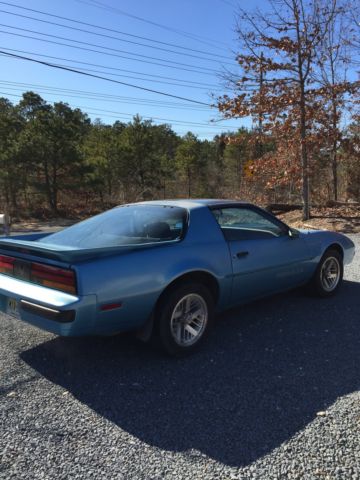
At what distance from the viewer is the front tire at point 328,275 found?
5023 mm

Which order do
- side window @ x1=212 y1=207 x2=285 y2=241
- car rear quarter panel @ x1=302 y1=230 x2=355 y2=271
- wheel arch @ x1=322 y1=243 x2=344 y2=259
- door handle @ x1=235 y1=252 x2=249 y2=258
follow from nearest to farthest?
door handle @ x1=235 y1=252 x2=249 y2=258, side window @ x1=212 y1=207 x2=285 y2=241, car rear quarter panel @ x1=302 y1=230 x2=355 y2=271, wheel arch @ x1=322 y1=243 x2=344 y2=259

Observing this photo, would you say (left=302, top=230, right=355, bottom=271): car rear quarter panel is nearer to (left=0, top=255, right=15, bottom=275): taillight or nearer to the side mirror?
the side mirror

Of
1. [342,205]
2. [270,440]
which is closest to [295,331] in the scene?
[270,440]

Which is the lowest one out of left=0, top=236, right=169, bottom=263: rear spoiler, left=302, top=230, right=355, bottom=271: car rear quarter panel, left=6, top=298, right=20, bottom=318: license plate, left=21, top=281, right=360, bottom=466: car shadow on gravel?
left=21, top=281, right=360, bottom=466: car shadow on gravel

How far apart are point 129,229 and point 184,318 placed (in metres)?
1.02

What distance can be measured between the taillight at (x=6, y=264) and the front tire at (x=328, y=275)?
345 cm

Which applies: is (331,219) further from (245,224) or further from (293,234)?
(245,224)

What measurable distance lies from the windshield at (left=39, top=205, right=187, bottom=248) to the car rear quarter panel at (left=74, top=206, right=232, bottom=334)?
0.18 metres

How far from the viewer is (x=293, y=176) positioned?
43.5 ft

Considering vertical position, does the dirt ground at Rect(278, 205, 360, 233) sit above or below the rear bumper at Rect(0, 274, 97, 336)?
below

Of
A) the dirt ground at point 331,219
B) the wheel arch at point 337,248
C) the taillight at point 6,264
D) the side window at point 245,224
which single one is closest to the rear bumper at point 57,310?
the taillight at point 6,264

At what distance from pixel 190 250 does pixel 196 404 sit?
4.29ft

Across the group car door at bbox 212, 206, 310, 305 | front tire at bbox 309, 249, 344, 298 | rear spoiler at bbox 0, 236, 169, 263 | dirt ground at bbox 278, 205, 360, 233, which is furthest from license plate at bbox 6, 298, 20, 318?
dirt ground at bbox 278, 205, 360, 233

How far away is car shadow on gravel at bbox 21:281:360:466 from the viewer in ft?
8.10
